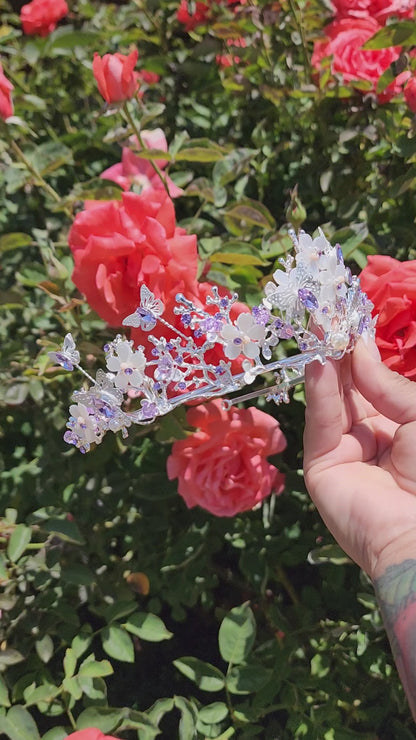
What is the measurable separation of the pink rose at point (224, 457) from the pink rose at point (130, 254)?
30 centimetres

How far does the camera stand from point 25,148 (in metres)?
1.48

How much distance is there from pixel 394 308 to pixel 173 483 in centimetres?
71

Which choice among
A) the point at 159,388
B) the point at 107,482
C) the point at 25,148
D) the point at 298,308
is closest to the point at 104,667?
the point at 107,482

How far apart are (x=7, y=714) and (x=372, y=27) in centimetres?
161

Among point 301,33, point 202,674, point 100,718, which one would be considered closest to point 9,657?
point 100,718

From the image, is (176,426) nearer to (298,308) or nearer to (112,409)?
(112,409)

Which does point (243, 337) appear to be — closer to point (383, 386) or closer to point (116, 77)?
point (383, 386)

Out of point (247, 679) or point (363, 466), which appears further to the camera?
point (247, 679)

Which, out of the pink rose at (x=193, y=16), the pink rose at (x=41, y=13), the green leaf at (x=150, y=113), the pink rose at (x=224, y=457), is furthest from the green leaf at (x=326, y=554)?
the pink rose at (x=41, y=13)

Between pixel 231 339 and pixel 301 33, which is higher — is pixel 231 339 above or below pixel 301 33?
below

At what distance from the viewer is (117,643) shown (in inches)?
51.2

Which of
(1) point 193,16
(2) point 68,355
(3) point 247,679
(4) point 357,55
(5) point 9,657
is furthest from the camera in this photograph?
(1) point 193,16

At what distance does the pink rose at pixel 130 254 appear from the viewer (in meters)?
1.07

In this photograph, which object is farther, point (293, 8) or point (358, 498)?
point (293, 8)
